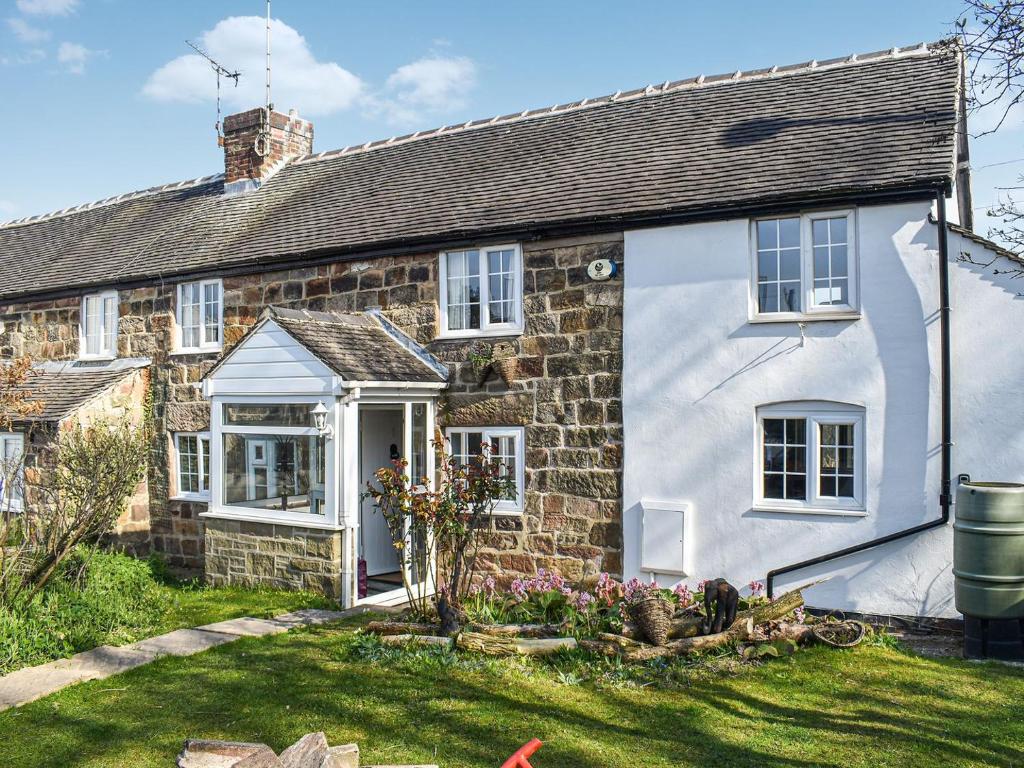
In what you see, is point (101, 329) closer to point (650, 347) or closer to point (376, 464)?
point (376, 464)

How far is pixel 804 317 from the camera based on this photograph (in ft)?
33.2

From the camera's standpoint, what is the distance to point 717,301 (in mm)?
10617

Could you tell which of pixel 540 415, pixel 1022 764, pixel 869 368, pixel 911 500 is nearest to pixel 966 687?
pixel 1022 764

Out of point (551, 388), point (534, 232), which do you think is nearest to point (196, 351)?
point (534, 232)

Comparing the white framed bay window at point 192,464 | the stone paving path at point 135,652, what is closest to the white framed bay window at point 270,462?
the stone paving path at point 135,652

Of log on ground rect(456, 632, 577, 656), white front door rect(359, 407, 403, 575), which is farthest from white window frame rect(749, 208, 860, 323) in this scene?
white front door rect(359, 407, 403, 575)

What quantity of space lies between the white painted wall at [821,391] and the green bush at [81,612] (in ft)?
19.1

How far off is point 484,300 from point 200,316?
19.2ft

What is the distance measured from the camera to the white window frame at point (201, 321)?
48.9 ft

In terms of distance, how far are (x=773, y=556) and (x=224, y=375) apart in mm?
7659

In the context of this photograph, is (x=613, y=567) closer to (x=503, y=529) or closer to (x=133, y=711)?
(x=503, y=529)

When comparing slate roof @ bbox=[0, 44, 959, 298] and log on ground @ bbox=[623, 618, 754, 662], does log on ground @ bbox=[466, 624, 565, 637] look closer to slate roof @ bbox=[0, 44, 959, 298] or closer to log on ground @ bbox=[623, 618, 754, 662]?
log on ground @ bbox=[623, 618, 754, 662]

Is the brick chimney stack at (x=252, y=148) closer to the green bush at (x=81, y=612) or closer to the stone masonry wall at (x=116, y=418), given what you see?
the stone masonry wall at (x=116, y=418)

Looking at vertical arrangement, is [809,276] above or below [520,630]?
above
